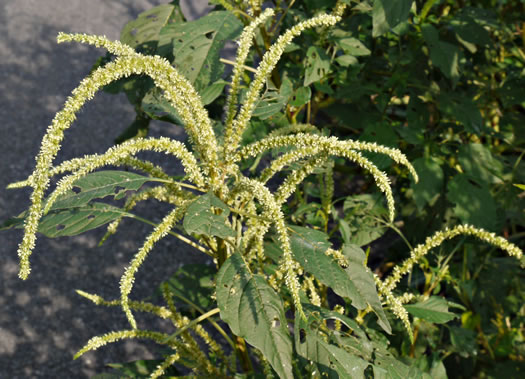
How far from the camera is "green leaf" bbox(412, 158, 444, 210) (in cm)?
203

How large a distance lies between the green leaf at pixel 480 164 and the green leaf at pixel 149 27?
1.20 m

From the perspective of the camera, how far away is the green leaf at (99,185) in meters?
1.14

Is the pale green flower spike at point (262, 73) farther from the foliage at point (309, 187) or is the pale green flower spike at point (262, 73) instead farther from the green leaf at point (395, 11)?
the green leaf at point (395, 11)

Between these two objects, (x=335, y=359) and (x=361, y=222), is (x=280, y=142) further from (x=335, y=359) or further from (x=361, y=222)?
(x=361, y=222)

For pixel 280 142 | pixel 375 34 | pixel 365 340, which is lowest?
pixel 365 340

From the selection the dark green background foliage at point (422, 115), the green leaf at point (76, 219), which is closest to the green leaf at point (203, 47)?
the dark green background foliage at point (422, 115)

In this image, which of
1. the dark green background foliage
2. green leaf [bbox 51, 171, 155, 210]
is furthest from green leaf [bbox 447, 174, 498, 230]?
green leaf [bbox 51, 171, 155, 210]

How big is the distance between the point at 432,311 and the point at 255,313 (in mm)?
630

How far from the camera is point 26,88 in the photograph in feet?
13.3

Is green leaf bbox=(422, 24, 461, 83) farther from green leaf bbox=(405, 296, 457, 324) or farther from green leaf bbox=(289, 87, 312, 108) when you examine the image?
green leaf bbox=(405, 296, 457, 324)

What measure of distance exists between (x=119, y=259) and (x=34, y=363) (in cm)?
73

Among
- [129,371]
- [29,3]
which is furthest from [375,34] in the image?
[29,3]

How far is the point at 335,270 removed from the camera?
3.74ft

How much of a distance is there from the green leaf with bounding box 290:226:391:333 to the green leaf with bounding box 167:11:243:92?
22.7 inches
